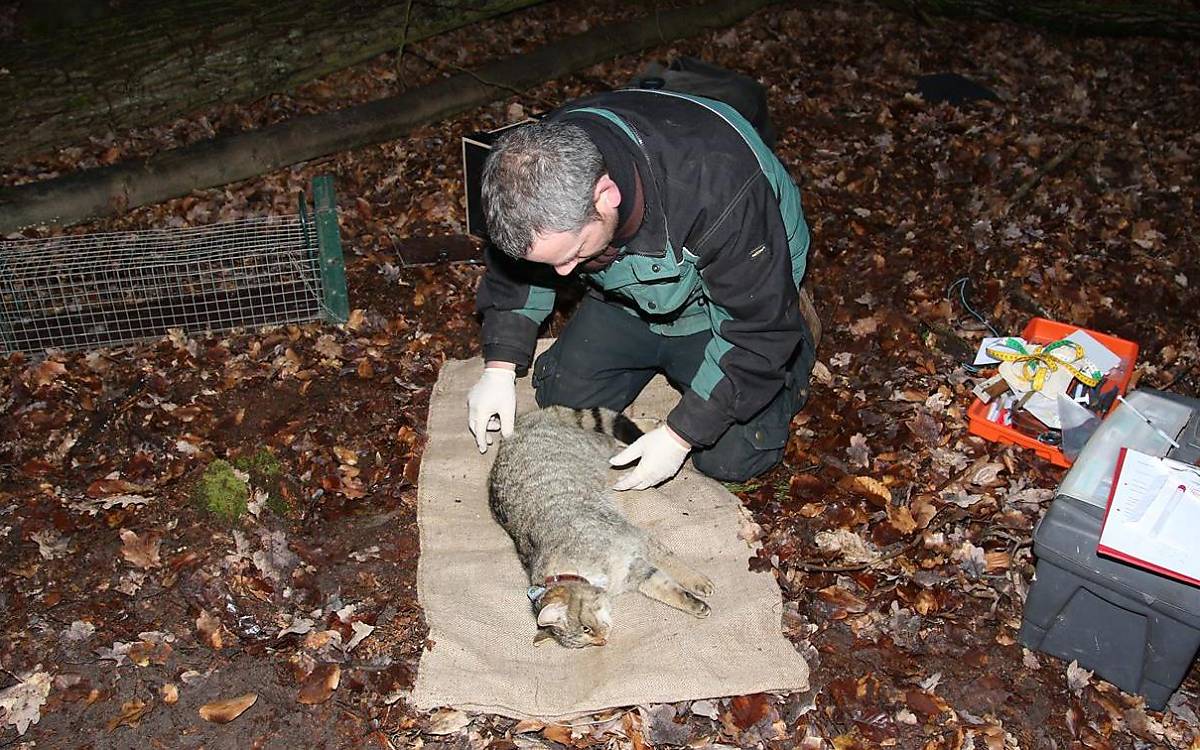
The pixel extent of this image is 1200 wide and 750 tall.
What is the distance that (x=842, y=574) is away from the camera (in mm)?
4160

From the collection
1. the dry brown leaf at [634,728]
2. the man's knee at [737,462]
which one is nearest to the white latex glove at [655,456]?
the man's knee at [737,462]

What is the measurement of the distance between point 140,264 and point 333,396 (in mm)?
1650

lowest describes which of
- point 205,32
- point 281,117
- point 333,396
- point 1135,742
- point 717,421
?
point 1135,742

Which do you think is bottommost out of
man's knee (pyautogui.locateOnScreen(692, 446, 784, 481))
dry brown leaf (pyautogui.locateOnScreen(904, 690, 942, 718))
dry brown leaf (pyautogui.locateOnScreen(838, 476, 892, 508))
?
dry brown leaf (pyautogui.locateOnScreen(904, 690, 942, 718))

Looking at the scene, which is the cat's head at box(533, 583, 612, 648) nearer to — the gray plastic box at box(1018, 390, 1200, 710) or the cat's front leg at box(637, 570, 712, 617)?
the cat's front leg at box(637, 570, 712, 617)

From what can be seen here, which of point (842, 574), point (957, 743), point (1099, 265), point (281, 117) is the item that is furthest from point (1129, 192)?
point (281, 117)

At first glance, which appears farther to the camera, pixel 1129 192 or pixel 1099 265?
pixel 1129 192

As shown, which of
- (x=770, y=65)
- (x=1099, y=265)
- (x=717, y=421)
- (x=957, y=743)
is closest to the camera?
(x=957, y=743)

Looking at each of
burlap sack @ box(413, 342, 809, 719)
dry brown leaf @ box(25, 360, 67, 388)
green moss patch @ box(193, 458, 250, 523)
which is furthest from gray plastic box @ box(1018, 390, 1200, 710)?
dry brown leaf @ box(25, 360, 67, 388)

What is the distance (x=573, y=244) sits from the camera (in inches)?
129

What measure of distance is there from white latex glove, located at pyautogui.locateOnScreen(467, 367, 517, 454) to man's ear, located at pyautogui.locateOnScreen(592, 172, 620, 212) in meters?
1.49

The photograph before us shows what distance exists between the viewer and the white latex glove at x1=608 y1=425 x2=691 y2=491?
13.5ft

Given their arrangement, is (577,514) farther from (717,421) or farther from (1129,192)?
(1129,192)

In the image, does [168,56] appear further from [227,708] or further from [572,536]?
[572,536]
